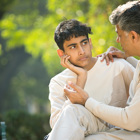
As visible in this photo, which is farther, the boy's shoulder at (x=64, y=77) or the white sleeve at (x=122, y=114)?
the boy's shoulder at (x=64, y=77)

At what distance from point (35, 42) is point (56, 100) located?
12273 mm

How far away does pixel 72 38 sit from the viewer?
3.89 metres

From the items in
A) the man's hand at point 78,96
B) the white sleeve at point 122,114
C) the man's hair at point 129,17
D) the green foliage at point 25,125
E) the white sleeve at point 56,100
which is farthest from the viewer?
the green foliage at point 25,125

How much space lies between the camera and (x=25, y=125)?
9117mm

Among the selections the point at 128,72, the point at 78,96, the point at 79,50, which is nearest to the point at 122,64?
the point at 128,72

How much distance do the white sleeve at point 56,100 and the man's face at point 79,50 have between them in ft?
1.14

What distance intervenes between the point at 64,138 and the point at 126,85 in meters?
1.20

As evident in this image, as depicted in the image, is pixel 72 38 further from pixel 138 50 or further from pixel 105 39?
pixel 105 39

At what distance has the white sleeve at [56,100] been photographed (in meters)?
3.60

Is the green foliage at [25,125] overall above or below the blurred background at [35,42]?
below

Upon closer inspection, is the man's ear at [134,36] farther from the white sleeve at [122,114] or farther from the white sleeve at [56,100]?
the white sleeve at [56,100]

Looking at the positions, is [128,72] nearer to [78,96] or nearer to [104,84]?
[104,84]

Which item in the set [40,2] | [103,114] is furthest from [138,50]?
[40,2]

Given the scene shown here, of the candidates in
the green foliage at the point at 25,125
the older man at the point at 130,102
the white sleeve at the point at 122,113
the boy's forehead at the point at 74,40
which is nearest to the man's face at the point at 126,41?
the older man at the point at 130,102
